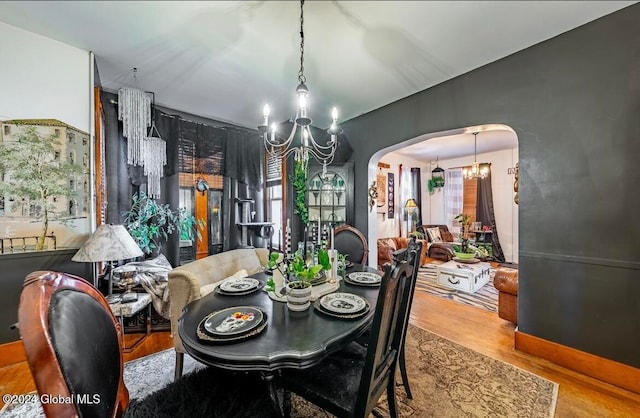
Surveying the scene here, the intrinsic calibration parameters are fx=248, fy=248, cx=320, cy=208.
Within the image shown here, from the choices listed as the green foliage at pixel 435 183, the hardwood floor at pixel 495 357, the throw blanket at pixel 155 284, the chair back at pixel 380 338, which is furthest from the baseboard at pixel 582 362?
the green foliage at pixel 435 183

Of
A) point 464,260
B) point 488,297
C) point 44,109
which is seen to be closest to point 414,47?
point 44,109

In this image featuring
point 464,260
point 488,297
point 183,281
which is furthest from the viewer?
point 464,260

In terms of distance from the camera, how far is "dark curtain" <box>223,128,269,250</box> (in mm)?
3992

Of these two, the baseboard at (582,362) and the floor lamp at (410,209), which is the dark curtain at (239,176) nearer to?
the baseboard at (582,362)

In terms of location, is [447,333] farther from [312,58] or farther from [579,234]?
[312,58]

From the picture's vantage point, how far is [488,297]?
373 cm

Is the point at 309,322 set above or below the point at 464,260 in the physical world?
above

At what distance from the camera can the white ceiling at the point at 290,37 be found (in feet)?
5.92

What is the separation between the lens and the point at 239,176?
408 cm

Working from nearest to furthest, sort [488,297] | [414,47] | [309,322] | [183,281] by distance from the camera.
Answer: [309,322] → [183,281] → [414,47] → [488,297]

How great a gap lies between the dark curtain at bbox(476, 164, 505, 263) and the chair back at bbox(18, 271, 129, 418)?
23.5 feet

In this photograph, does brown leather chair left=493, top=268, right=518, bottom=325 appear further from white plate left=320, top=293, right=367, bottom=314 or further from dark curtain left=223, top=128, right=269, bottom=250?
dark curtain left=223, top=128, right=269, bottom=250

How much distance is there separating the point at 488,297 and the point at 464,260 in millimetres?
1193

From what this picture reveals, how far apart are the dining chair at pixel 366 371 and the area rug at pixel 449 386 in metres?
0.43
